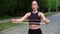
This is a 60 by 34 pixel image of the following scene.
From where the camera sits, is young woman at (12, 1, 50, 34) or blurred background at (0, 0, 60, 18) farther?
blurred background at (0, 0, 60, 18)

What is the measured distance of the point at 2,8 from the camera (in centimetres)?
3203

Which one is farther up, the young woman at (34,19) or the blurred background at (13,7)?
the young woman at (34,19)

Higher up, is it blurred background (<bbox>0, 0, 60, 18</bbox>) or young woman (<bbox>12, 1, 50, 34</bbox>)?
young woman (<bbox>12, 1, 50, 34</bbox>)

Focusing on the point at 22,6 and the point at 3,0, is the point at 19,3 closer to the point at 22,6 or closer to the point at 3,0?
the point at 22,6

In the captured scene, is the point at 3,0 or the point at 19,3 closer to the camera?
the point at 3,0

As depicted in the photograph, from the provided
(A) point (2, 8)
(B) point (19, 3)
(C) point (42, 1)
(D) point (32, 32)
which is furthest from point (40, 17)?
(C) point (42, 1)

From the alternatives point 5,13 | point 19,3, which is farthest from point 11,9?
point 19,3

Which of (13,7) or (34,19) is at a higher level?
(34,19)

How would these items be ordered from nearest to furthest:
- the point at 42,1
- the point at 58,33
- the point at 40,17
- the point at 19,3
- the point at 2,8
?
the point at 40,17 < the point at 58,33 < the point at 2,8 < the point at 19,3 < the point at 42,1

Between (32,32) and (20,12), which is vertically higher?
(32,32)

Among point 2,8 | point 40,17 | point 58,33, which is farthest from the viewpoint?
point 2,8

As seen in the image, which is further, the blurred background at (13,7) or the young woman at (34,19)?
the blurred background at (13,7)

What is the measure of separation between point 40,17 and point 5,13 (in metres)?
28.6

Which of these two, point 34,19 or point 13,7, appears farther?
point 13,7
